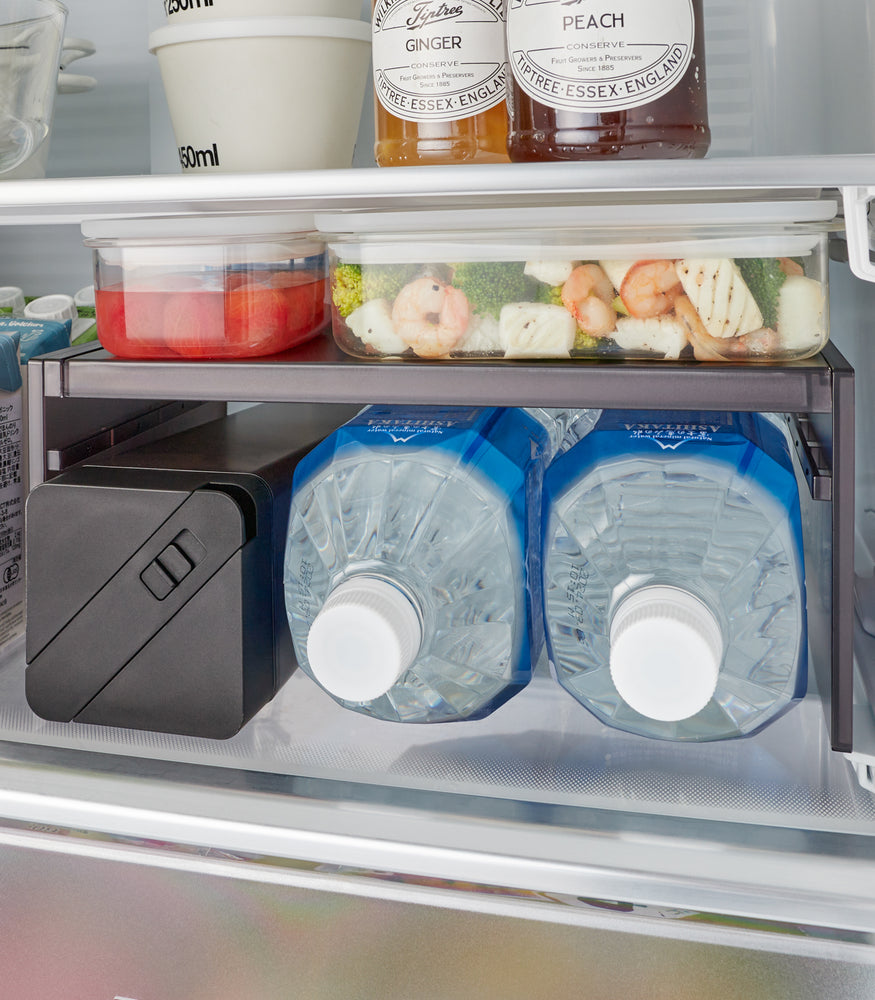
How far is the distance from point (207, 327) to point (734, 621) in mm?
464

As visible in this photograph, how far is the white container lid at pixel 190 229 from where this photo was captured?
72cm

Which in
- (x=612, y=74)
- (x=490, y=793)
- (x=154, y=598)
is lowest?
(x=490, y=793)

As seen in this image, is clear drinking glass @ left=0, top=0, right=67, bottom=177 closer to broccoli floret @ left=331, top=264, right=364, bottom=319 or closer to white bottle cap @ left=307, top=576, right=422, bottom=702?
broccoli floret @ left=331, top=264, right=364, bottom=319

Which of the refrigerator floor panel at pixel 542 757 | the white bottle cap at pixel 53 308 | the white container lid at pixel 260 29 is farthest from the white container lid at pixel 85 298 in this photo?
the refrigerator floor panel at pixel 542 757

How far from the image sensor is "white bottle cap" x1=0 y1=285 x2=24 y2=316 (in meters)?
1.10

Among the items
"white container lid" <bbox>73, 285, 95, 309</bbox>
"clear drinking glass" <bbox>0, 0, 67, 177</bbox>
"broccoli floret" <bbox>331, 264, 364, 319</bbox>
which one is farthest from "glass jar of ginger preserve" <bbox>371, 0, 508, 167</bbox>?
"white container lid" <bbox>73, 285, 95, 309</bbox>

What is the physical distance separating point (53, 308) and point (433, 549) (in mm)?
635

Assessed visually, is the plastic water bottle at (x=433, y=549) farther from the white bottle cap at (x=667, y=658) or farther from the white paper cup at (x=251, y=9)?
the white paper cup at (x=251, y=9)

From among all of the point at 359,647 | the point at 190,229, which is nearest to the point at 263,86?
the point at 190,229

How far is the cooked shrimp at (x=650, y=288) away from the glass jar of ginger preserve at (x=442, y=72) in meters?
0.17

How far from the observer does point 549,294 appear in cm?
66

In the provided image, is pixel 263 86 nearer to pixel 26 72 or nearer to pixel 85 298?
pixel 26 72

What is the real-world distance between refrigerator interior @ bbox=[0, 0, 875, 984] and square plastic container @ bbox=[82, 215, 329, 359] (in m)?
0.03

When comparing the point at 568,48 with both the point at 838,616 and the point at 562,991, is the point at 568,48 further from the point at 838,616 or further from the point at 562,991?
the point at 562,991
